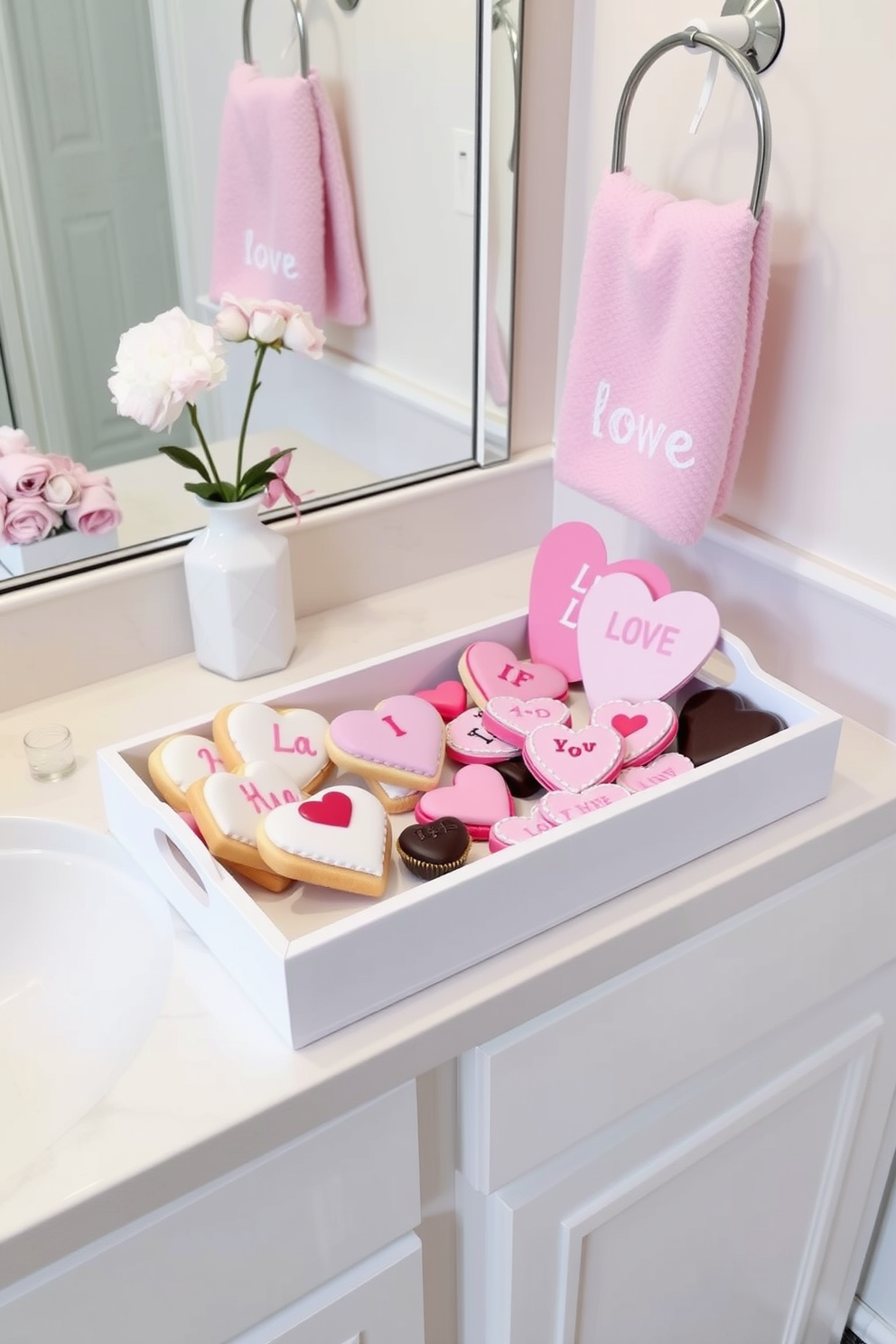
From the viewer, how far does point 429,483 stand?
1.25 m

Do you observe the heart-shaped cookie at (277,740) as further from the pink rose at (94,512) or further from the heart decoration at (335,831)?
the pink rose at (94,512)

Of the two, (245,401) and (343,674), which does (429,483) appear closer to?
(245,401)

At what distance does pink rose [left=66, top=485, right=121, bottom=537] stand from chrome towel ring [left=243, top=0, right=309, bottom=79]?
40 cm

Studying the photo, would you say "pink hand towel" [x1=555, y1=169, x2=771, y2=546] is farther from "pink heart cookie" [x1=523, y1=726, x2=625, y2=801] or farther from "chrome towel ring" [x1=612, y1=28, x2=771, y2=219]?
"pink heart cookie" [x1=523, y1=726, x2=625, y2=801]

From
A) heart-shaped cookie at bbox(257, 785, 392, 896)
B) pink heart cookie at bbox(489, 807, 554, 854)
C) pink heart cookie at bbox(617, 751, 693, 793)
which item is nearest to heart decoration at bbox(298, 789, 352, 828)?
heart-shaped cookie at bbox(257, 785, 392, 896)

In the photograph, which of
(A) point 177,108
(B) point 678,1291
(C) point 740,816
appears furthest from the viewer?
(B) point 678,1291

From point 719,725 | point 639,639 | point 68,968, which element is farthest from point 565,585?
point 68,968

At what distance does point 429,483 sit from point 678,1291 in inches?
32.7

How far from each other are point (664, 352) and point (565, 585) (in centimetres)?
22

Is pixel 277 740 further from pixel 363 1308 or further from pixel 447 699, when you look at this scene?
pixel 363 1308

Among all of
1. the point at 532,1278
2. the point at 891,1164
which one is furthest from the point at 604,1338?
the point at 891,1164

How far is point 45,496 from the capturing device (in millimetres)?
1023

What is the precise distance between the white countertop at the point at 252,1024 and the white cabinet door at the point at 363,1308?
0.58 ft

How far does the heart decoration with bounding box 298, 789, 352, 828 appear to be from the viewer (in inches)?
31.7
